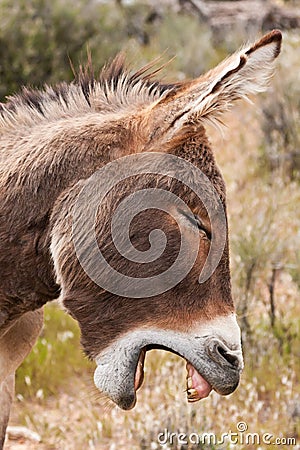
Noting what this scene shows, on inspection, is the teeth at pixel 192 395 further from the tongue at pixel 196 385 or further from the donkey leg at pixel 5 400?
the donkey leg at pixel 5 400

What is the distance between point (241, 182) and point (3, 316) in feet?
17.9

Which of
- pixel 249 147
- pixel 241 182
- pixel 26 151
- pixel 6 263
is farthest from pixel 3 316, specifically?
pixel 249 147

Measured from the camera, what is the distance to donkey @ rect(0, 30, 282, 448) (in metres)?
2.43

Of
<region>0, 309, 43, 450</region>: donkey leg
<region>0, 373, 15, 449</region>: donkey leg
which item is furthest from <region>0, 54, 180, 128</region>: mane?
<region>0, 373, 15, 449</region>: donkey leg

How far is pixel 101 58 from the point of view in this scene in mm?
8898

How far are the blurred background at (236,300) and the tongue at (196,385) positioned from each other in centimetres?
30

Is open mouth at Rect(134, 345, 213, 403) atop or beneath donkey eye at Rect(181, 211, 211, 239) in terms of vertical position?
beneath

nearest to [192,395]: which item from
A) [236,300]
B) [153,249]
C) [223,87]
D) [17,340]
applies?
[153,249]

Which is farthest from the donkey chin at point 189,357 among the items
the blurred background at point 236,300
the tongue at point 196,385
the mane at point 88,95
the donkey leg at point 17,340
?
the mane at point 88,95

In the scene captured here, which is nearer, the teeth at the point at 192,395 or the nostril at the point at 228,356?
the nostril at the point at 228,356

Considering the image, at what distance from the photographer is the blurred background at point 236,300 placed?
13.5 ft

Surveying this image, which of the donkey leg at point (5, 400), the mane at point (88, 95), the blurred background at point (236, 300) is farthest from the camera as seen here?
the blurred background at point (236, 300)

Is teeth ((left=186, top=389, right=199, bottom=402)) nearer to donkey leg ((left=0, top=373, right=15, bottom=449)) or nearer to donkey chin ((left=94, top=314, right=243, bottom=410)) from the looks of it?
donkey chin ((left=94, top=314, right=243, bottom=410))

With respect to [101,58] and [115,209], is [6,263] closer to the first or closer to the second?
[115,209]
